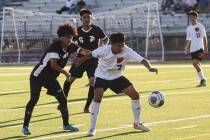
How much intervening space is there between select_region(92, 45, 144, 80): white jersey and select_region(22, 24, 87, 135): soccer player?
0.53 metres

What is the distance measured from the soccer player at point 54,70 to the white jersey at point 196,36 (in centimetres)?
1062

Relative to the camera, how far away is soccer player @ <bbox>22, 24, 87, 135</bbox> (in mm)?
11680

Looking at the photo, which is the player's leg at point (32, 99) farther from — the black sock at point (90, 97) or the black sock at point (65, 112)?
the black sock at point (90, 97)

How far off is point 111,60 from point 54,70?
3.31ft

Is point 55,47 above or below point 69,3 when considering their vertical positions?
above

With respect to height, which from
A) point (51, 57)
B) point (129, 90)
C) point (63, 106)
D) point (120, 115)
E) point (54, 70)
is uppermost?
point (51, 57)

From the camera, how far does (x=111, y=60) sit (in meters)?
11.8

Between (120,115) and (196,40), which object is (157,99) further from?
(196,40)

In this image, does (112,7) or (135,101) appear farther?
(112,7)

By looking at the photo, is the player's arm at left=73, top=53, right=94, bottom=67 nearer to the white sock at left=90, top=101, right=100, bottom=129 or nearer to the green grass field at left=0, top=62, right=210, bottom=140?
the white sock at left=90, top=101, right=100, bottom=129

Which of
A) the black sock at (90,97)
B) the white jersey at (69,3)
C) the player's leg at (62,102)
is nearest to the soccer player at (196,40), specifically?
the black sock at (90,97)

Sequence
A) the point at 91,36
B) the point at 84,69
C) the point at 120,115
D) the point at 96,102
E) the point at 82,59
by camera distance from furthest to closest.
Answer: the point at 84,69
the point at 91,36
the point at 120,115
the point at 82,59
the point at 96,102

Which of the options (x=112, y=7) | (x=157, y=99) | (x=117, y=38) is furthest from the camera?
(x=112, y=7)

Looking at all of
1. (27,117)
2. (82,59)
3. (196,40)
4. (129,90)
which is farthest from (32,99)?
(196,40)
